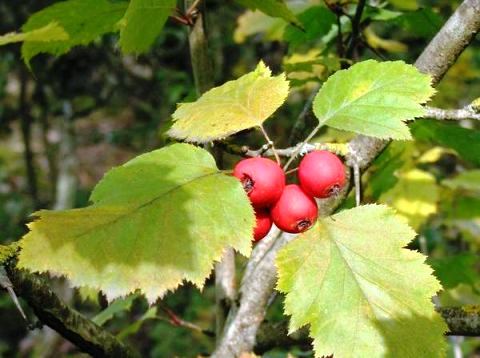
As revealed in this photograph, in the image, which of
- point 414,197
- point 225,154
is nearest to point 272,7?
point 414,197

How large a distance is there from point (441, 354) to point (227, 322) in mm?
712

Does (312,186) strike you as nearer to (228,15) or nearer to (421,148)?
(421,148)

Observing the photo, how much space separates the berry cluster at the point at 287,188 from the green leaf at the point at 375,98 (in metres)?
0.11

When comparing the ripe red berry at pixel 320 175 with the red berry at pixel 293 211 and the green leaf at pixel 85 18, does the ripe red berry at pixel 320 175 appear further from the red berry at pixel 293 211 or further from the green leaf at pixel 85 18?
the green leaf at pixel 85 18

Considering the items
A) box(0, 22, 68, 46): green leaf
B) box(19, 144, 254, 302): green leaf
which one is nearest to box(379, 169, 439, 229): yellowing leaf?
box(19, 144, 254, 302): green leaf

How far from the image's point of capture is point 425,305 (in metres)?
1.04

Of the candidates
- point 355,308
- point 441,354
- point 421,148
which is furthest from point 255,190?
point 421,148

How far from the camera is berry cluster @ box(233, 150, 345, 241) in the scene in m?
1.04

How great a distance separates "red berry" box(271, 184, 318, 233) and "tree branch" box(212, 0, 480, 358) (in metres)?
0.25

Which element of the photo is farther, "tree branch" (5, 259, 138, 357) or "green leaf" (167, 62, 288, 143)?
"green leaf" (167, 62, 288, 143)

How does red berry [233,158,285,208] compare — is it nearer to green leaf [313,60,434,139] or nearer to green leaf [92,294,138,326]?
green leaf [313,60,434,139]

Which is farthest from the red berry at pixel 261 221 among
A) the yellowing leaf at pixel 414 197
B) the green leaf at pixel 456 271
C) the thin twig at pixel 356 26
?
the yellowing leaf at pixel 414 197

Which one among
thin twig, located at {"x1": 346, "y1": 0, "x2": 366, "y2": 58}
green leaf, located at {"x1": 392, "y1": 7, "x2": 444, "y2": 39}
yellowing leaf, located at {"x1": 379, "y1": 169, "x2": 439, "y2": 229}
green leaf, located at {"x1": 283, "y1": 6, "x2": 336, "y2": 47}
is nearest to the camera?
thin twig, located at {"x1": 346, "y1": 0, "x2": 366, "y2": 58}

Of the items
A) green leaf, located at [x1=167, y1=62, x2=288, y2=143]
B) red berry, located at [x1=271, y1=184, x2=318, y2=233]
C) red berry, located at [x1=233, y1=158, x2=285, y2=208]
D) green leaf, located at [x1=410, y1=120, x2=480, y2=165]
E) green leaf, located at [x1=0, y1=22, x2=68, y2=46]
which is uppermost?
green leaf, located at [x1=0, y1=22, x2=68, y2=46]
